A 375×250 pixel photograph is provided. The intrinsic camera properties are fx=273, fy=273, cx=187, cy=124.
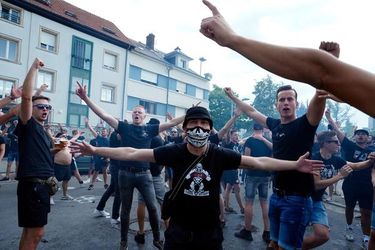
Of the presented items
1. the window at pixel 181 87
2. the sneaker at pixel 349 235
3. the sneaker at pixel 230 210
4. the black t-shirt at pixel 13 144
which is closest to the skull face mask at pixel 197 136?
the sneaker at pixel 349 235

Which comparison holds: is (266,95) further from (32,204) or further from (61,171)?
(32,204)

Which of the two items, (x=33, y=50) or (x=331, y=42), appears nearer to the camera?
(x=331, y=42)

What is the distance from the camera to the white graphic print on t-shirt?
262cm

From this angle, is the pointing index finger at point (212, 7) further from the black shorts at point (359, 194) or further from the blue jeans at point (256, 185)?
the black shorts at point (359, 194)

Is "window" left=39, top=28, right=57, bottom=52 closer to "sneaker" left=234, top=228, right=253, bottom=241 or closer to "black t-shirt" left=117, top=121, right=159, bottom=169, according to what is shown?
"black t-shirt" left=117, top=121, right=159, bottom=169

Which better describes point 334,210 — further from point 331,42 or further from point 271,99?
point 271,99

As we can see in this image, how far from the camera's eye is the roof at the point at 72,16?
20.2m

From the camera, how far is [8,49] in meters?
19.0

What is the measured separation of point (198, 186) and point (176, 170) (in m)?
0.28

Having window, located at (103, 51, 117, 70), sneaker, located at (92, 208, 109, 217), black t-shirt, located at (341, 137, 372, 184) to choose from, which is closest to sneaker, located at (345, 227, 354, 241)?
black t-shirt, located at (341, 137, 372, 184)

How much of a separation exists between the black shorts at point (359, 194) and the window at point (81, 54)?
21879 millimetres

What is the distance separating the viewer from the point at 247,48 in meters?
1.09

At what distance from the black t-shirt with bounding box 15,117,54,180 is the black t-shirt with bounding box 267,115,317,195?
9.92ft

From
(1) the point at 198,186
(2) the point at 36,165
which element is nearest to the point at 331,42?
(1) the point at 198,186
